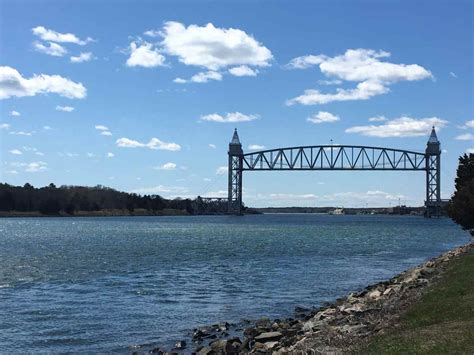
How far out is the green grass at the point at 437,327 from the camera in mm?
11836

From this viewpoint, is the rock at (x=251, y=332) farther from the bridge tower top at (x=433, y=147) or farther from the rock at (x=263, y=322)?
the bridge tower top at (x=433, y=147)

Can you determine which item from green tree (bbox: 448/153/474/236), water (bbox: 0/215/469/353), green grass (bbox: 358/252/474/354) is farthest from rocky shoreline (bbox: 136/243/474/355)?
green tree (bbox: 448/153/474/236)

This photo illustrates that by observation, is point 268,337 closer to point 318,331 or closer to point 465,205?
point 318,331

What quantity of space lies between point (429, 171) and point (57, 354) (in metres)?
188

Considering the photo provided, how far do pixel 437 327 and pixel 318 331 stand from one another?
12.4ft

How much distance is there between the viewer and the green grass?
1184 cm

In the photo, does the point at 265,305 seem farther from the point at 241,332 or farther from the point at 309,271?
the point at 309,271

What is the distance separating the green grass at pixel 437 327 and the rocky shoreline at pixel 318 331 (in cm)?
56

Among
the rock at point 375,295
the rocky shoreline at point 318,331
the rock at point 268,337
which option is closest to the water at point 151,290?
the rocky shoreline at point 318,331

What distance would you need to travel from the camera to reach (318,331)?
1675cm

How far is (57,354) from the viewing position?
18.2 meters

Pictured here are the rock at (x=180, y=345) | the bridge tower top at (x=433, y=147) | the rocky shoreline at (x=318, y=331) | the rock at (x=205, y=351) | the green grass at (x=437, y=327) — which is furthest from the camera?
the bridge tower top at (x=433, y=147)

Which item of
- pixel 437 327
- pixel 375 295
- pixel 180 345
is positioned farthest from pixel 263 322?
pixel 437 327

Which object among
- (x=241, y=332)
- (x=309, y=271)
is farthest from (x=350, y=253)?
(x=241, y=332)
